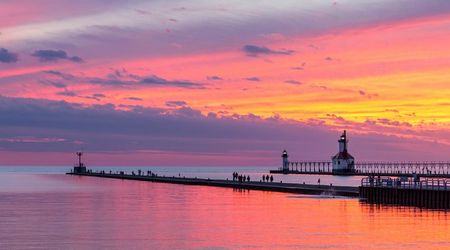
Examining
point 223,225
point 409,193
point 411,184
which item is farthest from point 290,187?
point 223,225

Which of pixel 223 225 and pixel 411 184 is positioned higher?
pixel 411 184

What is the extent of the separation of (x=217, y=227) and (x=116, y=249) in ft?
46.5

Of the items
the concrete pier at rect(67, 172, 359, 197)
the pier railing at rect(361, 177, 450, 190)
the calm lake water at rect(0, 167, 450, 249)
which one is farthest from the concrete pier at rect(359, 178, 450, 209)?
the concrete pier at rect(67, 172, 359, 197)

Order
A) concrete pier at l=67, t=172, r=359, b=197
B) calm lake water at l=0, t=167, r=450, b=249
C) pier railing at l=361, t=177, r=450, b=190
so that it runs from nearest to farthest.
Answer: calm lake water at l=0, t=167, r=450, b=249 → pier railing at l=361, t=177, r=450, b=190 → concrete pier at l=67, t=172, r=359, b=197

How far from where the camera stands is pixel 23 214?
262ft

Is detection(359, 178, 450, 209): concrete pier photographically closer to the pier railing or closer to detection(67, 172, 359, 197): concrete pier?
the pier railing

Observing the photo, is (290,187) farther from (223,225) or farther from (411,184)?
(223,225)

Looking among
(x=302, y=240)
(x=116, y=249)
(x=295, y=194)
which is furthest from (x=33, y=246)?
(x=295, y=194)

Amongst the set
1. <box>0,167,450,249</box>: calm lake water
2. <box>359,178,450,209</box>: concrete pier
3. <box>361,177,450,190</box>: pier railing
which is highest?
<box>361,177,450,190</box>: pier railing

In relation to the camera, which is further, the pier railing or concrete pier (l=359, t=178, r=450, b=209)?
the pier railing

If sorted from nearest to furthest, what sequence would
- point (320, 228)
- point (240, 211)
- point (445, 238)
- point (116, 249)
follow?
point (116, 249)
point (445, 238)
point (320, 228)
point (240, 211)

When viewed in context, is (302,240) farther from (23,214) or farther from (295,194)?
(295,194)

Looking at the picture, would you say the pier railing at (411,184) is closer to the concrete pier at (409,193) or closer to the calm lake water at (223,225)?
the concrete pier at (409,193)

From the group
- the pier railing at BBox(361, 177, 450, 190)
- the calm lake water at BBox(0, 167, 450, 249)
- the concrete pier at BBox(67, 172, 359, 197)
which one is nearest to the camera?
the calm lake water at BBox(0, 167, 450, 249)
